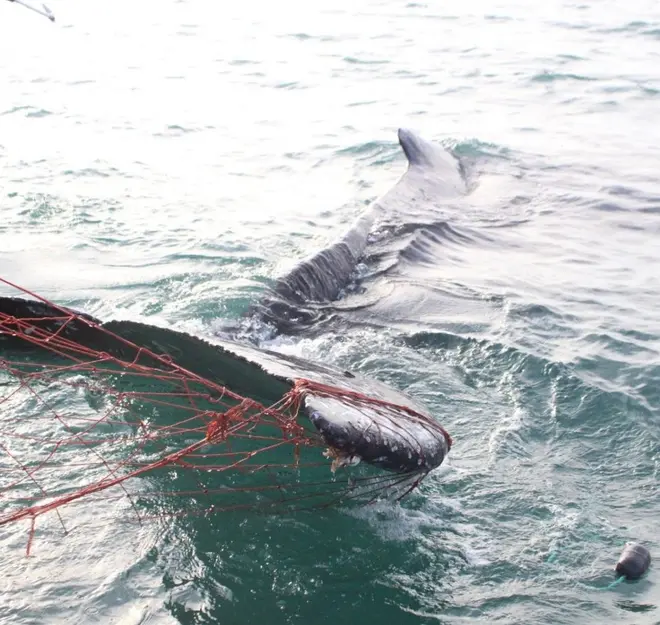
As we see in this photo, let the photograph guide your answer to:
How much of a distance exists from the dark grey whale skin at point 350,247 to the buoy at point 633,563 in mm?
2794

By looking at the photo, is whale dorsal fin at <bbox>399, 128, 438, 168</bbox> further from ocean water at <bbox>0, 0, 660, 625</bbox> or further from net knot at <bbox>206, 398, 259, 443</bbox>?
net knot at <bbox>206, 398, 259, 443</bbox>

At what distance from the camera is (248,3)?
2138cm

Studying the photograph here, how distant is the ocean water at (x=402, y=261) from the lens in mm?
4113

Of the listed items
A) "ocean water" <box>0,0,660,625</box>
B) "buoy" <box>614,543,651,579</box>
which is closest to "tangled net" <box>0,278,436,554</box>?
"ocean water" <box>0,0,660,625</box>

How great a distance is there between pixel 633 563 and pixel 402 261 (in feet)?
13.3

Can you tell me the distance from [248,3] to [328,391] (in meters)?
19.1

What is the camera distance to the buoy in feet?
13.7

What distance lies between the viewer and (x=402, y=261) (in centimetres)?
786

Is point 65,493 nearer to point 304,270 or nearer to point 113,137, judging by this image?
point 304,270

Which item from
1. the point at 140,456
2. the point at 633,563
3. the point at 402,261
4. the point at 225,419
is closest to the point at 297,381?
the point at 225,419

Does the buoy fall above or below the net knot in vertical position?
below

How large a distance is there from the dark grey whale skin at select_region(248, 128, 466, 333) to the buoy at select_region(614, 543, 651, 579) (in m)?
2.79

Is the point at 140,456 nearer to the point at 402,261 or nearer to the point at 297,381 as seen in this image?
the point at 297,381

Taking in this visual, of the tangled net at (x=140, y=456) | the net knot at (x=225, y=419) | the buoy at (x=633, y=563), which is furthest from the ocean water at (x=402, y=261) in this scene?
the net knot at (x=225, y=419)
